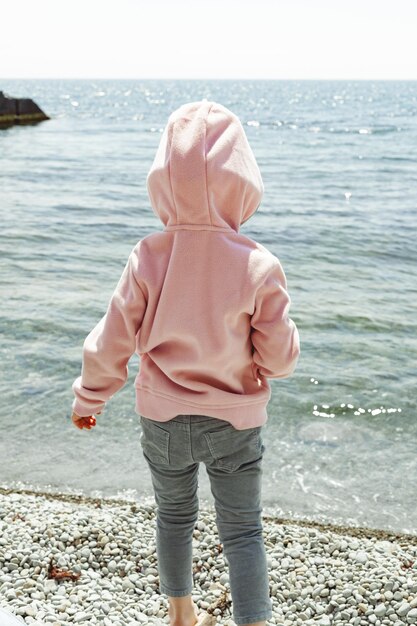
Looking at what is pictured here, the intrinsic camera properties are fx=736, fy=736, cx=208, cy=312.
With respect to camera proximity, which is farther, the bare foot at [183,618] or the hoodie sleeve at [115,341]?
Answer: the bare foot at [183,618]

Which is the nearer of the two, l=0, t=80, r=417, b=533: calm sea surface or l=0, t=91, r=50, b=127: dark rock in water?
l=0, t=80, r=417, b=533: calm sea surface

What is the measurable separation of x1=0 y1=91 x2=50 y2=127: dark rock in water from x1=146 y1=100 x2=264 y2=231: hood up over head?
38870mm

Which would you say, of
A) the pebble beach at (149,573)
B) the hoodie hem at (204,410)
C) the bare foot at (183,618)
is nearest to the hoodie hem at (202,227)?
the hoodie hem at (204,410)

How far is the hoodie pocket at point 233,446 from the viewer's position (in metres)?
2.26

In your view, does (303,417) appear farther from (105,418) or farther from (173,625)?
(173,625)

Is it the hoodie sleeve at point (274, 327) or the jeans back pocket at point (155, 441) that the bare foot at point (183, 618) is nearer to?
the jeans back pocket at point (155, 441)

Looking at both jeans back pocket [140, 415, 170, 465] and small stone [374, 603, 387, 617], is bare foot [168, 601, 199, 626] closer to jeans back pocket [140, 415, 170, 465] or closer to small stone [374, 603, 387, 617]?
jeans back pocket [140, 415, 170, 465]

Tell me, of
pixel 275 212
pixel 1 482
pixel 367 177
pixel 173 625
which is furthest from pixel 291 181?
pixel 173 625

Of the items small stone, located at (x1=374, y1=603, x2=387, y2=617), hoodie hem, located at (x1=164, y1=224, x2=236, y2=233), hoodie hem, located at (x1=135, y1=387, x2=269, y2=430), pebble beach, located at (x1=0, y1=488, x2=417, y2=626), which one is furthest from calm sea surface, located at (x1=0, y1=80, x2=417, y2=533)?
hoodie hem, located at (x1=164, y1=224, x2=236, y2=233)

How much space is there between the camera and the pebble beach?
2928mm

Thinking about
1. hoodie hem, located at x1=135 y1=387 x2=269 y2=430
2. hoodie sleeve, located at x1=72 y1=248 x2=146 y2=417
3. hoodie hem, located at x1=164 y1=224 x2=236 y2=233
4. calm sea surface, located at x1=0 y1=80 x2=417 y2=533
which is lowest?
calm sea surface, located at x1=0 y1=80 x2=417 y2=533

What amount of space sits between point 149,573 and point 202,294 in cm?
157

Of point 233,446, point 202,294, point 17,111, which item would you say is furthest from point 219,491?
point 17,111

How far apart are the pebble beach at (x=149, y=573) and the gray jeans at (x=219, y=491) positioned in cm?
54
